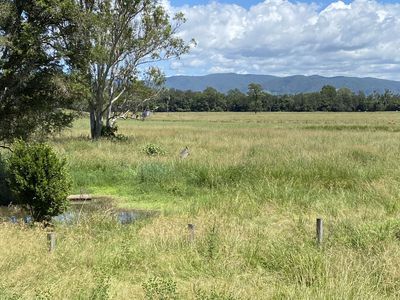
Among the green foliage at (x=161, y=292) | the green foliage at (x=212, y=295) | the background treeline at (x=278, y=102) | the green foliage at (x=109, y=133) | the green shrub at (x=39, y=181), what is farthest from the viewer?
the background treeline at (x=278, y=102)

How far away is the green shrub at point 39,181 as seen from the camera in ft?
35.3

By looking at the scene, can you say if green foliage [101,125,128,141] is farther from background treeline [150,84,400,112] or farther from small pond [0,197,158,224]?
background treeline [150,84,400,112]

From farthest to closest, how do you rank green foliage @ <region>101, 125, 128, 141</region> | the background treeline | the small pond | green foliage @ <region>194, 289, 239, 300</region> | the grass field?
the background treeline, green foliage @ <region>101, 125, 128, 141</region>, the small pond, the grass field, green foliage @ <region>194, 289, 239, 300</region>

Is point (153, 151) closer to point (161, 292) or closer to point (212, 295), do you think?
point (161, 292)

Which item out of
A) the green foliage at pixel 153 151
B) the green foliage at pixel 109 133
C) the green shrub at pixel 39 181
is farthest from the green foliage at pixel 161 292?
the green foliage at pixel 109 133

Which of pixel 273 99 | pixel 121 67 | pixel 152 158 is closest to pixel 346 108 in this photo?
pixel 273 99

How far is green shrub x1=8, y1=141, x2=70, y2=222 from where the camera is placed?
35.3 feet

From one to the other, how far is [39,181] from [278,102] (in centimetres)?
14114

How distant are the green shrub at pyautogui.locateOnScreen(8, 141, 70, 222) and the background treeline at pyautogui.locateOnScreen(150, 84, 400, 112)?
117 m

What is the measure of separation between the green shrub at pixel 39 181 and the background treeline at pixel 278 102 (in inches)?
4612

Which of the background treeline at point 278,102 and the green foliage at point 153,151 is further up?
the background treeline at point 278,102

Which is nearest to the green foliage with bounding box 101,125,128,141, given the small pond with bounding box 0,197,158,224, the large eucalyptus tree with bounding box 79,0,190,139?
the large eucalyptus tree with bounding box 79,0,190,139

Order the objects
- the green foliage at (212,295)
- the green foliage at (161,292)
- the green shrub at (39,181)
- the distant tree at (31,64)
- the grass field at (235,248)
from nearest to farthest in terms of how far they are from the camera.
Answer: the green foliage at (212,295)
the green foliage at (161,292)
the grass field at (235,248)
the green shrub at (39,181)
the distant tree at (31,64)

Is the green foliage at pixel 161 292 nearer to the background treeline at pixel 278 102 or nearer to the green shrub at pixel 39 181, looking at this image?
the green shrub at pixel 39 181
